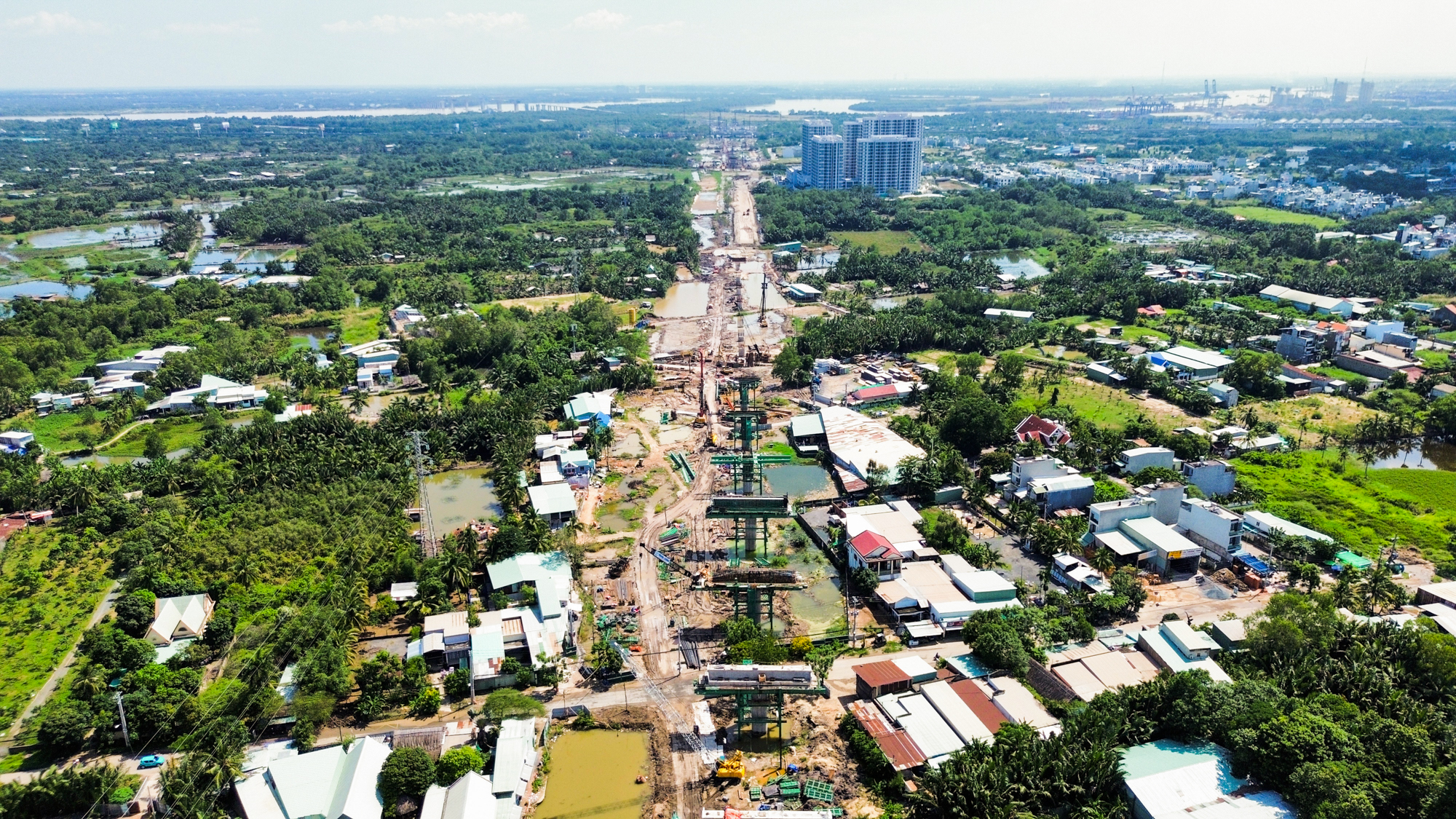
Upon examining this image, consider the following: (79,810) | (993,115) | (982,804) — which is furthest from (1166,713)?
(993,115)

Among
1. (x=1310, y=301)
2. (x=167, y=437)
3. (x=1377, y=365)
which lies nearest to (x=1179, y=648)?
(x=1377, y=365)

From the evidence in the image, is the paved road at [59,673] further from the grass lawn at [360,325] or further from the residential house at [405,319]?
→ the residential house at [405,319]

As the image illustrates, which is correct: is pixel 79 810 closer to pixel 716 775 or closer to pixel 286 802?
pixel 286 802

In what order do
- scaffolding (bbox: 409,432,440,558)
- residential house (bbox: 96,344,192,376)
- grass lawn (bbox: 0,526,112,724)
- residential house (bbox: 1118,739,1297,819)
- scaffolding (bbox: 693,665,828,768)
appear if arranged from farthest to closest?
residential house (bbox: 96,344,192,376) < scaffolding (bbox: 409,432,440,558) < grass lawn (bbox: 0,526,112,724) < scaffolding (bbox: 693,665,828,768) < residential house (bbox: 1118,739,1297,819)

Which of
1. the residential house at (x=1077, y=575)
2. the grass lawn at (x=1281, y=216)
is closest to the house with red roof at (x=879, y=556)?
the residential house at (x=1077, y=575)

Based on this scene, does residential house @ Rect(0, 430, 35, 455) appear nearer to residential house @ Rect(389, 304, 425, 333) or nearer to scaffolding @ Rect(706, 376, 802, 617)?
residential house @ Rect(389, 304, 425, 333)

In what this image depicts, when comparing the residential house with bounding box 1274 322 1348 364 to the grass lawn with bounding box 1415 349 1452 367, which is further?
the residential house with bounding box 1274 322 1348 364

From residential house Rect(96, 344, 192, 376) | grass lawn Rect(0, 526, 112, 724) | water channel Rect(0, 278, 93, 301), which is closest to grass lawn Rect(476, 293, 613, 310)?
residential house Rect(96, 344, 192, 376)

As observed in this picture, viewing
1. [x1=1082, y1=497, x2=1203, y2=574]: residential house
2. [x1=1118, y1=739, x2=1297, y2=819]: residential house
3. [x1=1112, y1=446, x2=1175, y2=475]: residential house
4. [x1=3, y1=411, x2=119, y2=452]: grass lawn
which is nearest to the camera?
[x1=1118, y1=739, x2=1297, y2=819]: residential house
